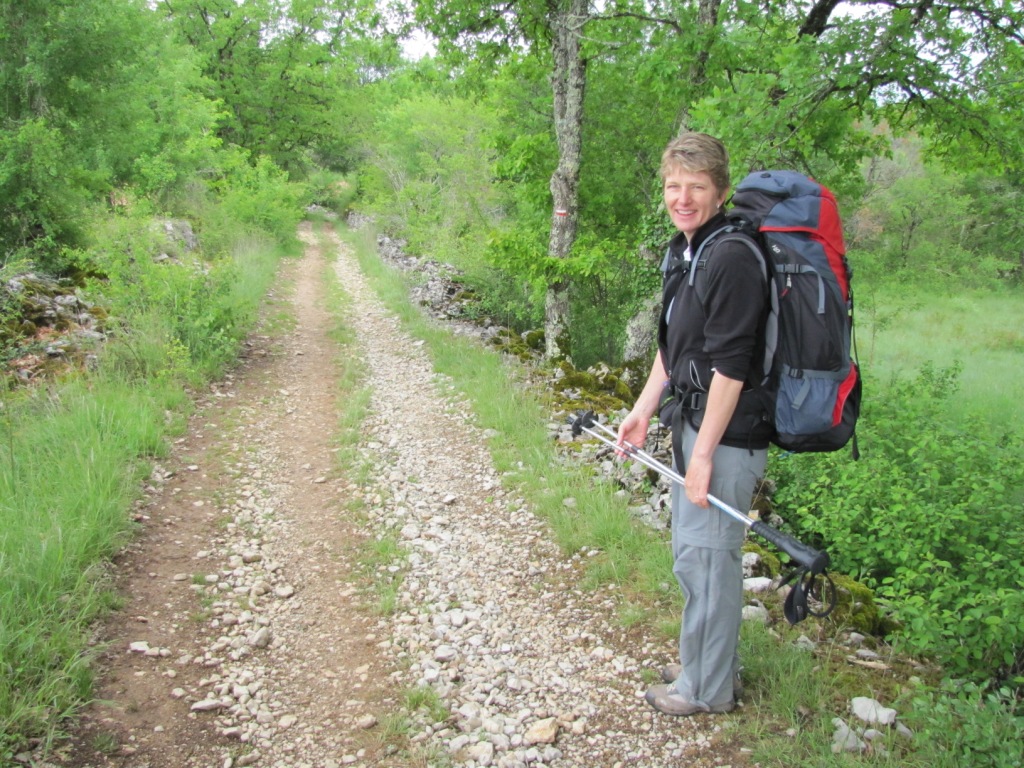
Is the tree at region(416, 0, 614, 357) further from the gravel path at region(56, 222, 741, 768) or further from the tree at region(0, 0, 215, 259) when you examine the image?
the tree at region(0, 0, 215, 259)

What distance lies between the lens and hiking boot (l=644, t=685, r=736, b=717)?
115 inches

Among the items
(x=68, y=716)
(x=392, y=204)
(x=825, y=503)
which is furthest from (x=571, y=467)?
(x=392, y=204)

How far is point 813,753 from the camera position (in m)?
2.62

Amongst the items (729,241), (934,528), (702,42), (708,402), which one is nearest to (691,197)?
(729,241)

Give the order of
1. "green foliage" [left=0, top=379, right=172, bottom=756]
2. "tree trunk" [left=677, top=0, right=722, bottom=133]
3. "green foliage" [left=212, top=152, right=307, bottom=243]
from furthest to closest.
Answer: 1. "green foliage" [left=212, top=152, right=307, bottom=243]
2. "tree trunk" [left=677, top=0, right=722, bottom=133]
3. "green foliage" [left=0, top=379, right=172, bottom=756]

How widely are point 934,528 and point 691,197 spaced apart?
7.87 feet

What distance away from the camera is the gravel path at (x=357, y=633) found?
2912 mm

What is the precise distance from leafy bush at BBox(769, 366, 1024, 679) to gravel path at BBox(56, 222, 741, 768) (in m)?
1.23

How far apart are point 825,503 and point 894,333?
43.3 feet

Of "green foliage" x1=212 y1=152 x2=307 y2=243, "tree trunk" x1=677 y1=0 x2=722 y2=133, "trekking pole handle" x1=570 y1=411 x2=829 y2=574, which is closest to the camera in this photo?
"trekking pole handle" x1=570 y1=411 x2=829 y2=574

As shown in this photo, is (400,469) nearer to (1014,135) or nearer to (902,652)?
(902,652)

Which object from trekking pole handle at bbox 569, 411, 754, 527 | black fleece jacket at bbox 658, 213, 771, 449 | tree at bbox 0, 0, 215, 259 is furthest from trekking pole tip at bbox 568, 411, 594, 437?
tree at bbox 0, 0, 215, 259

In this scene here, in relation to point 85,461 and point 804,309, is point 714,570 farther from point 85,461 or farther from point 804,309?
point 85,461

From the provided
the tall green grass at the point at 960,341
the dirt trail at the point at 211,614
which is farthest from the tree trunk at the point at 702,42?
the dirt trail at the point at 211,614
